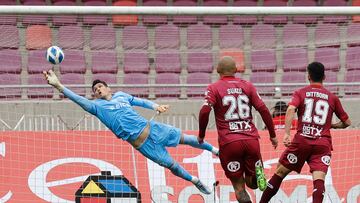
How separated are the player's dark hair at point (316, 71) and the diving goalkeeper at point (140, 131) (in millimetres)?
1957

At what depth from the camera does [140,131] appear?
11.8m

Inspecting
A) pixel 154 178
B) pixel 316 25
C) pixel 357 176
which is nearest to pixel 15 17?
pixel 154 178

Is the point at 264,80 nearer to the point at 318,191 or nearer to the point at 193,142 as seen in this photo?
the point at 193,142

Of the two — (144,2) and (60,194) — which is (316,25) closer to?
(60,194)

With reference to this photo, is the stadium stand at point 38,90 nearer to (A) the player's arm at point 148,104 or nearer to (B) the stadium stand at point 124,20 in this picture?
(B) the stadium stand at point 124,20

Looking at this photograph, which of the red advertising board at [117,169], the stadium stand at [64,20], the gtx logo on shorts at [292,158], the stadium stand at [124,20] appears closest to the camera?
the gtx logo on shorts at [292,158]

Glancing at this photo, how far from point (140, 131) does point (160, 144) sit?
1.09 feet

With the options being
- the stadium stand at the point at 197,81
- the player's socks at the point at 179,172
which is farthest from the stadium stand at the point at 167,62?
the player's socks at the point at 179,172

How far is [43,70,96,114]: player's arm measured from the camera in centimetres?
1082

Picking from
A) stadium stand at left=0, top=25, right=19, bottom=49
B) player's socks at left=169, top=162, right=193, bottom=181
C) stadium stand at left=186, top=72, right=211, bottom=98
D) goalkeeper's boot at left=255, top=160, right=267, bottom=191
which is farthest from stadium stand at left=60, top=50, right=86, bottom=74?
goalkeeper's boot at left=255, top=160, right=267, bottom=191

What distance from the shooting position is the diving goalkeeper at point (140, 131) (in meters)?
11.6

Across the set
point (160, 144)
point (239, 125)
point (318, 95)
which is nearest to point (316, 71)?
point (318, 95)

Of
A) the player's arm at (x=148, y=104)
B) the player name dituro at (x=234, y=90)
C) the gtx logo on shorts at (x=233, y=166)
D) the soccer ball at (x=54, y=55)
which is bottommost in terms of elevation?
the gtx logo on shorts at (x=233, y=166)

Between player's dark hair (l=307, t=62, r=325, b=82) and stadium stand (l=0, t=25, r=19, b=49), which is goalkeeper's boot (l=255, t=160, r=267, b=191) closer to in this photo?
player's dark hair (l=307, t=62, r=325, b=82)
